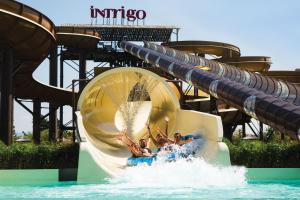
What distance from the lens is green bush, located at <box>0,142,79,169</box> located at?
14023 mm

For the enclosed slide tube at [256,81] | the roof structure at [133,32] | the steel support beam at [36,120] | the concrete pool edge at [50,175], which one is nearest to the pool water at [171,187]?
the concrete pool edge at [50,175]

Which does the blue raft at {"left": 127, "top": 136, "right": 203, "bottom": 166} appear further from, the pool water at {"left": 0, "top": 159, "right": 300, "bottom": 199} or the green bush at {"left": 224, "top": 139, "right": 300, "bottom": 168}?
the green bush at {"left": 224, "top": 139, "right": 300, "bottom": 168}

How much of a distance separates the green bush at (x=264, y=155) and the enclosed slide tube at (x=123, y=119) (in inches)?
61.5

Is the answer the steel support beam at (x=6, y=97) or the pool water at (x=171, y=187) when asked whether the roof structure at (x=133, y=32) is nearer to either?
the steel support beam at (x=6, y=97)

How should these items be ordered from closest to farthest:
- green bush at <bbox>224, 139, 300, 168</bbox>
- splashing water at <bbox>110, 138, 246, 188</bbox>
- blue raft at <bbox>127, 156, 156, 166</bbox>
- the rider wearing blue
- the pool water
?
the pool water < splashing water at <bbox>110, 138, 246, 188</bbox> < blue raft at <bbox>127, 156, 156, 166</bbox> < the rider wearing blue < green bush at <bbox>224, 139, 300, 168</bbox>

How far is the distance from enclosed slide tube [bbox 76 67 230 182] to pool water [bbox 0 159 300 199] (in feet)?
2.00

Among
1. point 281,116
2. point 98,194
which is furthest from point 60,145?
point 281,116

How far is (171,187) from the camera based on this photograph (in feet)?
34.1

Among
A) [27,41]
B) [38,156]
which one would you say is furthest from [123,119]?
[38,156]

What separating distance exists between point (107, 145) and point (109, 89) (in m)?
2.82

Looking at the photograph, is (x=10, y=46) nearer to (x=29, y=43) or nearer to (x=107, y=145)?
(x=29, y=43)

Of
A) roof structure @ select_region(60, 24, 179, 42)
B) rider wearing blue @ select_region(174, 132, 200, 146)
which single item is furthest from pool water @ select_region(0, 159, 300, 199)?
roof structure @ select_region(60, 24, 179, 42)

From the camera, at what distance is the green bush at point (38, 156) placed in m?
14.0

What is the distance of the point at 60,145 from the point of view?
14812mm
